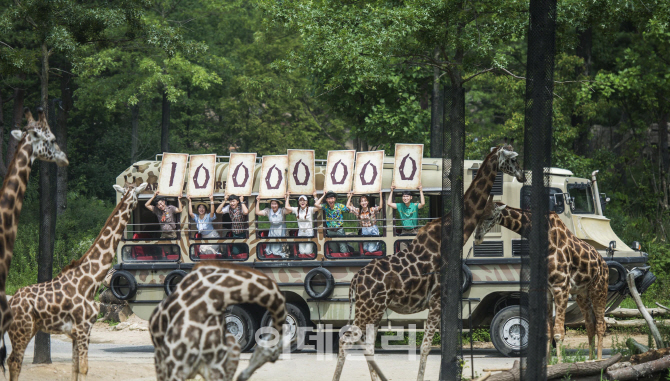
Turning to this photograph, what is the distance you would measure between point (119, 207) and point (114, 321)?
835 cm

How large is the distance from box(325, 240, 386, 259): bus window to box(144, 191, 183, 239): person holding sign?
272cm

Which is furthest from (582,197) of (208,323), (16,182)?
(16,182)

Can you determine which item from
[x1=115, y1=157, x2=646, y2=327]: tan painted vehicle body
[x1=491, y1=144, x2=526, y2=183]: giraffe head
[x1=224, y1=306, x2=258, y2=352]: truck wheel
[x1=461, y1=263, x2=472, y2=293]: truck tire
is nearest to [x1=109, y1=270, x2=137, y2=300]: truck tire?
[x1=115, y1=157, x2=646, y2=327]: tan painted vehicle body

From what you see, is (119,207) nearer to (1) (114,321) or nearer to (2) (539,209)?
(2) (539,209)

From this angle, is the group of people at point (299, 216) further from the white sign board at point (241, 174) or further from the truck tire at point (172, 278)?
the truck tire at point (172, 278)

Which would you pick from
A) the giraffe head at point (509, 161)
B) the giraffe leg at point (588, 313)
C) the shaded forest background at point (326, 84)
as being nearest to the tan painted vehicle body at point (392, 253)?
the giraffe leg at point (588, 313)

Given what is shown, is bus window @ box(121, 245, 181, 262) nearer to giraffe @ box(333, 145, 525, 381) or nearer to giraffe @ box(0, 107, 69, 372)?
giraffe @ box(333, 145, 525, 381)

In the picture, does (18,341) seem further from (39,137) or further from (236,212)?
(236,212)

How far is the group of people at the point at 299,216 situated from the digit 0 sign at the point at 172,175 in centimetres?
17

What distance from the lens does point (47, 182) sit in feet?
35.8

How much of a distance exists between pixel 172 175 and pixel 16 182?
230 inches

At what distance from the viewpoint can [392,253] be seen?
1241 cm

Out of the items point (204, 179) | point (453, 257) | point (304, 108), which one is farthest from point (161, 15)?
point (453, 257)

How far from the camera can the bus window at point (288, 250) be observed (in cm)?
1258
